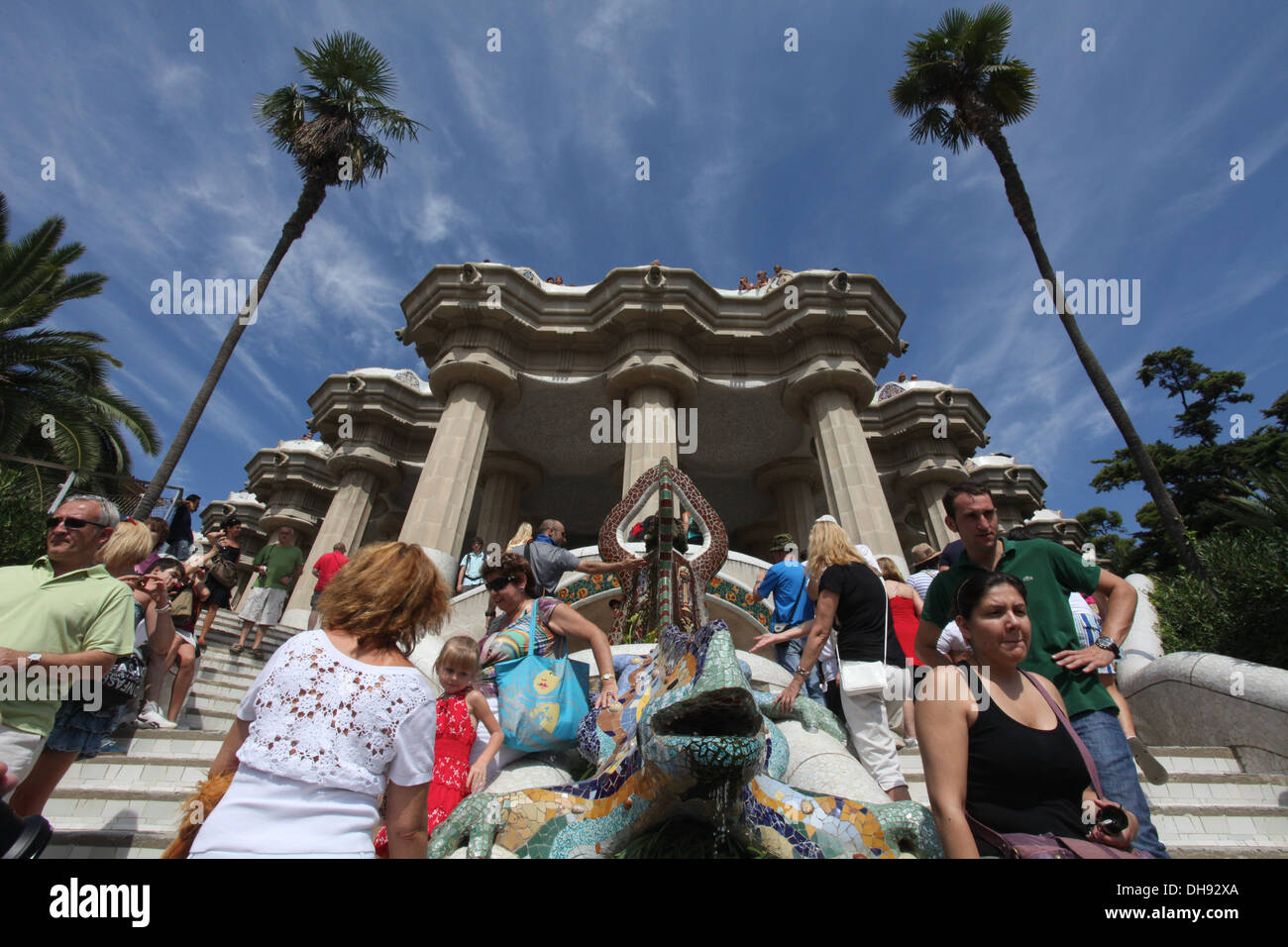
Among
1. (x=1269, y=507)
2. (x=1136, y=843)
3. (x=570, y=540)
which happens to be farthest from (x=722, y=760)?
(x=570, y=540)

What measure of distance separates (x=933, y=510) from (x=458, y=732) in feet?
69.2

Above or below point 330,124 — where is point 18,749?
below

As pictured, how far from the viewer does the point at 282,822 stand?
168 centimetres

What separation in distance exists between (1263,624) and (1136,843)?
8.70 m

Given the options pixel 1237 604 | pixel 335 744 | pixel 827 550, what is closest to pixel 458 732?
pixel 335 744

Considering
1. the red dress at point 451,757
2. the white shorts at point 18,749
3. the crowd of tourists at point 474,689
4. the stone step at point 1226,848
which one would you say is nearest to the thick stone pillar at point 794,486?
the crowd of tourists at point 474,689

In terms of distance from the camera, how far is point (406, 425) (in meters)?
22.7

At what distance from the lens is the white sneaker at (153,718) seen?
18.5 ft

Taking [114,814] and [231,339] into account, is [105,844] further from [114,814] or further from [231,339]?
[231,339]

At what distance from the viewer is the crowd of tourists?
5.87 ft

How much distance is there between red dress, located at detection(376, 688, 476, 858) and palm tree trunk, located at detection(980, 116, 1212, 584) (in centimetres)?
1133

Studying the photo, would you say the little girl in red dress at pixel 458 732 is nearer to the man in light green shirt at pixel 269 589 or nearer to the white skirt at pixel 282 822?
the white skirt at pixel 282 822

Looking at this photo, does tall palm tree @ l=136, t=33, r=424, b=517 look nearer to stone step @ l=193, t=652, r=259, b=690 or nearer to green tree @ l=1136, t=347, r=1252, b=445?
stone step @ l=193, t=652, r=259, b=690
